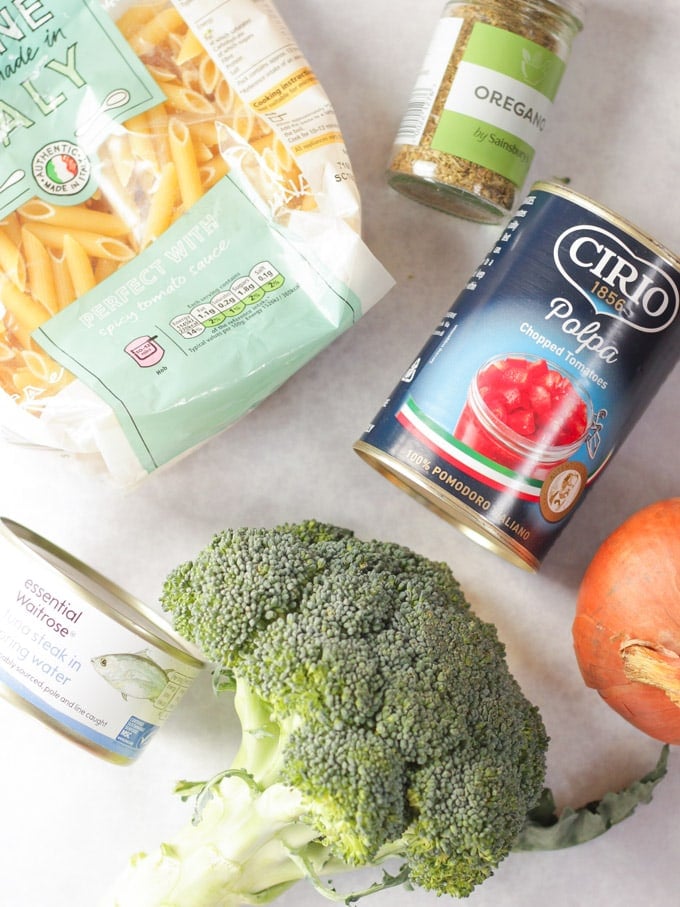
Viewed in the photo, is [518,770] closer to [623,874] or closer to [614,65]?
[623,874]

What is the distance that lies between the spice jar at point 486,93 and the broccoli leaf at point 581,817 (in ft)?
2.38

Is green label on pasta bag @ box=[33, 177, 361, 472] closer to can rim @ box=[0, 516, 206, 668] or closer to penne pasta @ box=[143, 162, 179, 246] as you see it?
penne pasta @ box=[143, 162, 179, 246]

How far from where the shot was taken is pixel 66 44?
94 cm

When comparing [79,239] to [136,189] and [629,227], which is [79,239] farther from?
[629,227]

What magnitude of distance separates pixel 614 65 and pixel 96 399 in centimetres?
78

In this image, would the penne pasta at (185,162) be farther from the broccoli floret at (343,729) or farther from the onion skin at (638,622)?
the onion skin at (638,622)

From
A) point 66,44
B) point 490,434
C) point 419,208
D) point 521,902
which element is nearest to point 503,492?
point 490,434

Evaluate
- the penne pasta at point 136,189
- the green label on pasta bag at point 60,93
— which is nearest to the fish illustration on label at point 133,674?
the penne pasta at point 136,189

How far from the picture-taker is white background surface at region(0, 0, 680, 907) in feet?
3.59

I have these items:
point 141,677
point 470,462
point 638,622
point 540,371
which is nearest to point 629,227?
point 540,371

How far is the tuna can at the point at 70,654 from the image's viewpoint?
0.86 m

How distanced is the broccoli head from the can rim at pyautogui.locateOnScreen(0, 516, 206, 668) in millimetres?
31

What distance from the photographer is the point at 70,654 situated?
86 cm

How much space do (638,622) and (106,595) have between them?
1.98 feet
